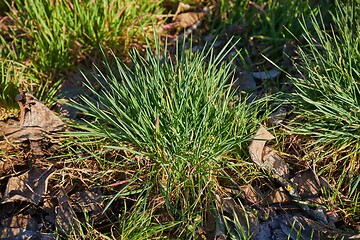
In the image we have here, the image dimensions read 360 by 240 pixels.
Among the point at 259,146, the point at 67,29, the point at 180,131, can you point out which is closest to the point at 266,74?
the point at 259,146

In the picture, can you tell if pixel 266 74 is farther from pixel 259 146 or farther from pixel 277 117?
pixel 259 146

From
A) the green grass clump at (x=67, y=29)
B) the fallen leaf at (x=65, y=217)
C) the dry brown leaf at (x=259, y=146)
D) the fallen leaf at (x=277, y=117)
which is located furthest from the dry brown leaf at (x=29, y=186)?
the fallen leaf at (x=277, y=117)

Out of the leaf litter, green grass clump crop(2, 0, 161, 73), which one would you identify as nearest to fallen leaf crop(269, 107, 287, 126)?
the leaf litter

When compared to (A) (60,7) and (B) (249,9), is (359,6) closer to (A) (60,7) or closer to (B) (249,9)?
(B) (249,9)

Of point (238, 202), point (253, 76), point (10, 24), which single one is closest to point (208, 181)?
point (238, 202)

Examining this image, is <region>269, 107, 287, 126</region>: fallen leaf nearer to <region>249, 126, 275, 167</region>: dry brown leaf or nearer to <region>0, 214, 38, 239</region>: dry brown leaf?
<region>249, 126, 275, 167</region>: dry brown leaf
